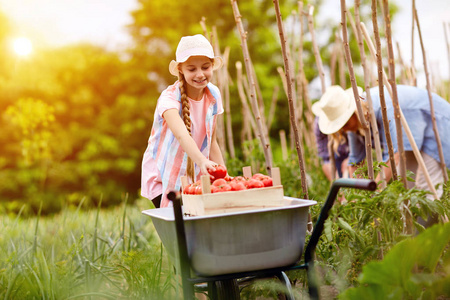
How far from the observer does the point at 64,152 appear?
1160 cm

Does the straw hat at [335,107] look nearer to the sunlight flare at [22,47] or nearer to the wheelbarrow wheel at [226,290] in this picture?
the wheelbarrow wheel at [226,290]

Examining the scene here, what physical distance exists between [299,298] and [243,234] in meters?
0.56

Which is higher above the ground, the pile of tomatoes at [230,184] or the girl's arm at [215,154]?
the girl's arm at [215,154]

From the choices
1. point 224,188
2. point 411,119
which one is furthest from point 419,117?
point 224,188

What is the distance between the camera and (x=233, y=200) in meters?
1.67

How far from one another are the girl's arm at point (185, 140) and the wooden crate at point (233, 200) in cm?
17

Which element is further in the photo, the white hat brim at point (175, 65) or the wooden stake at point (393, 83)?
the white hat brim at point (175, 65)

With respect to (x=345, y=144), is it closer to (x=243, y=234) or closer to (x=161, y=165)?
(x=161, y=165)

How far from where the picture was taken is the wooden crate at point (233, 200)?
165 centimetres

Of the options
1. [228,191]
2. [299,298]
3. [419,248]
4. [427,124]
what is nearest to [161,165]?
[228,191]

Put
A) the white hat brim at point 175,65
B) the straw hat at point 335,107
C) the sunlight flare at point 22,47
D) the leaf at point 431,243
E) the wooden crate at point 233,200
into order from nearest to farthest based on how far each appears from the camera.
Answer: the leaf at point 431,243, the wooden crate at point 233,200, the white hat brim at point 175,65, the straw hat at point 335,107, the sunlight flare at point 22,47

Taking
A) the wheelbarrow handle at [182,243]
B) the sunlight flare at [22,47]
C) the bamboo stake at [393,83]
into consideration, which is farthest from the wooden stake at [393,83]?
the sunlight flare at [22,47]

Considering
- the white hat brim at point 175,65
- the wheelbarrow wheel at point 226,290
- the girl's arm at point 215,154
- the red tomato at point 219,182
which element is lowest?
the wheelbarrow wheel at point 226,290

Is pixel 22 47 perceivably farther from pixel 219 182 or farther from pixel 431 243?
pixel 431 243
